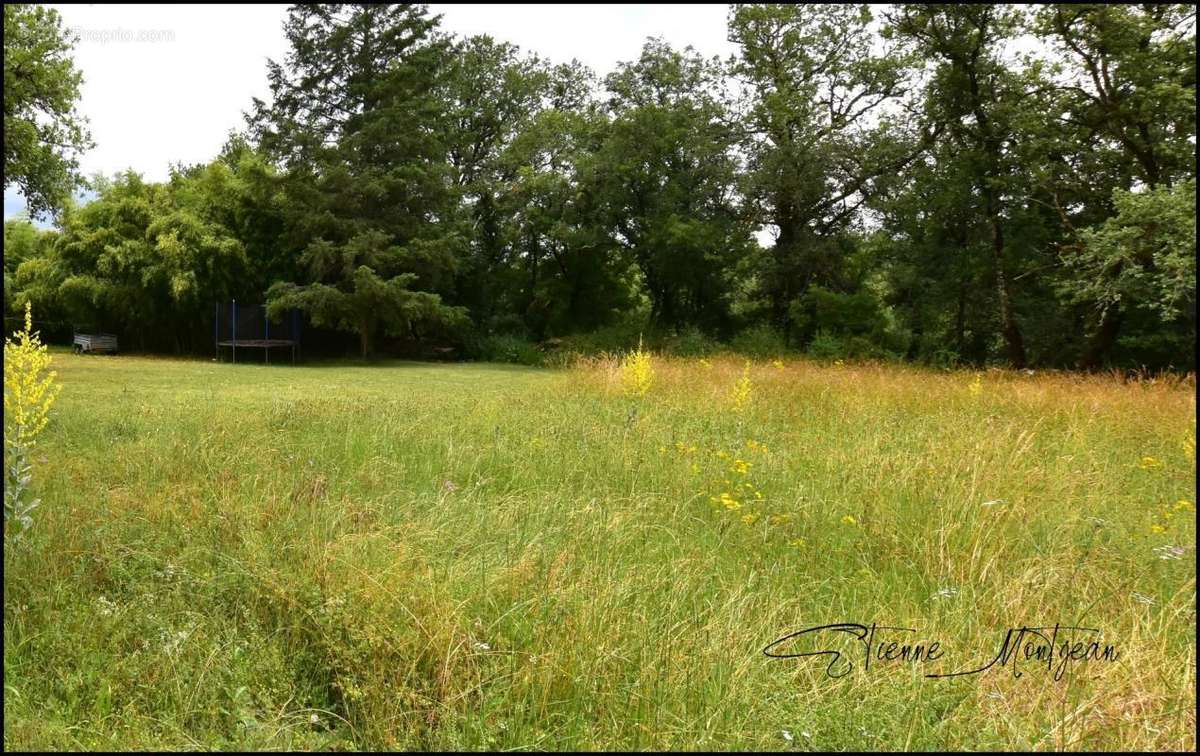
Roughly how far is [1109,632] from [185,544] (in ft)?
12.0

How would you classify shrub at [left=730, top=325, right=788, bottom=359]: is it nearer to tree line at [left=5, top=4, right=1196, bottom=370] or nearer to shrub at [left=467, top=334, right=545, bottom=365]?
tree line at [left=5, top=4, right=1196, bottom=370]

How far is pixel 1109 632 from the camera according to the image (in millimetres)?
2170

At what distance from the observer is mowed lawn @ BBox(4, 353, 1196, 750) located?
6.04 ft

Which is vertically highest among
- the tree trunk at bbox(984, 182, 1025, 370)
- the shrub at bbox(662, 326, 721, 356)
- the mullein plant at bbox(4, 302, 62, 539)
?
the tree trunk at bbox(984, 182, 1025, 370)

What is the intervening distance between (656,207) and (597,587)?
19.6m

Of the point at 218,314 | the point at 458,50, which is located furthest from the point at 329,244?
the point at 458,50

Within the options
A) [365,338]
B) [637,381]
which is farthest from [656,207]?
[637,381]

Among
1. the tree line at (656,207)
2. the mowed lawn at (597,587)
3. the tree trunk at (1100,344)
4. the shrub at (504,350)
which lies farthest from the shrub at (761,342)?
the mowed lawn at (597,587)

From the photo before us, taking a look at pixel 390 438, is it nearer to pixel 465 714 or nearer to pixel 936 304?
pixel 465 714

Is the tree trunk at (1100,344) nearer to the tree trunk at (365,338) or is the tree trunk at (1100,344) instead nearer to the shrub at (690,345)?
the shrub at (690,345)

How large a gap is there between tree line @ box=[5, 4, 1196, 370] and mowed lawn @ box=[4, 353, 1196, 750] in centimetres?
1104

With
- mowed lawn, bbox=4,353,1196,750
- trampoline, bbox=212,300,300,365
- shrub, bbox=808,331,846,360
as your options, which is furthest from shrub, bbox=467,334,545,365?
mowed lawn, bbox=4,353,1196,750

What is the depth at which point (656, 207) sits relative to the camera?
20906mm

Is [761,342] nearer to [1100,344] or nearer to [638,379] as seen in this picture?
[1100,344]
